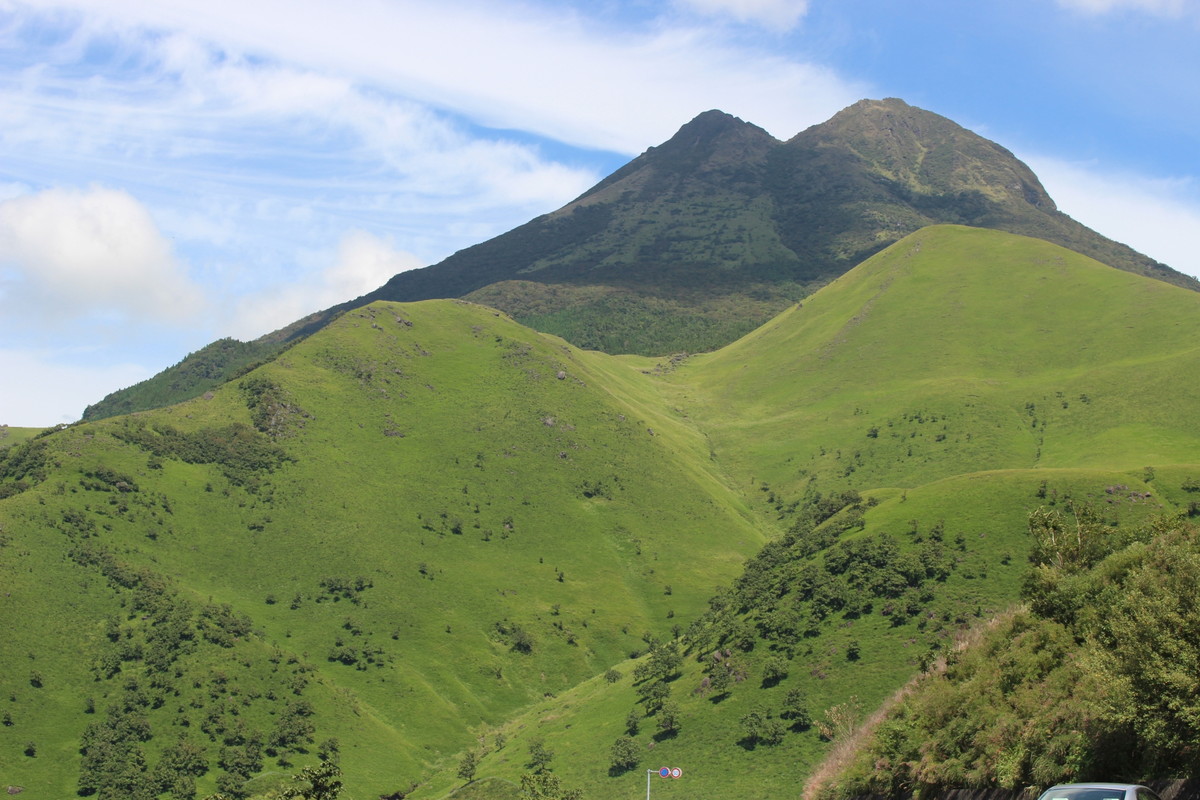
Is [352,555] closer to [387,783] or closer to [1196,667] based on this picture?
[387,783]

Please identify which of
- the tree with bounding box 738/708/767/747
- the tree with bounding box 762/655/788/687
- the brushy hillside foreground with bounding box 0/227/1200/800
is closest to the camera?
the tree with bounding box 738/708/767/747

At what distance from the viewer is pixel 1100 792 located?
23891mm

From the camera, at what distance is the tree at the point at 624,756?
107 m

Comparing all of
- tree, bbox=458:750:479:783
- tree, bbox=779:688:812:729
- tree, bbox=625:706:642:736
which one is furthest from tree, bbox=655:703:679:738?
tree, bbox=458:750:479:783

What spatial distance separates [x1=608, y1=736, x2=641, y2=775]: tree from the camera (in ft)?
351

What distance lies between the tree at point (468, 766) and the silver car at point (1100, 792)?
347 feet

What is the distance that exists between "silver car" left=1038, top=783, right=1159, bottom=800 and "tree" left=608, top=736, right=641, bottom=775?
87.2 meters

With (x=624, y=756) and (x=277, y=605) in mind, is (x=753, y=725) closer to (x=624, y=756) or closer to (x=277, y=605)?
(x=624, y=756)

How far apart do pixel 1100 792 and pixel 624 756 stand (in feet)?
294

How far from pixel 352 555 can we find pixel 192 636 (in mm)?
38060

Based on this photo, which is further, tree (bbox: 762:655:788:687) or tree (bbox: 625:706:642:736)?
tree (bbox: 625:706:642:736)

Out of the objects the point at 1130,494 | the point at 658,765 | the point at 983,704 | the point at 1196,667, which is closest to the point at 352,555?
the point at 658,765

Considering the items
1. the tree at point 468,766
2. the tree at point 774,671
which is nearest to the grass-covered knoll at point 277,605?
the tree at point 468,766

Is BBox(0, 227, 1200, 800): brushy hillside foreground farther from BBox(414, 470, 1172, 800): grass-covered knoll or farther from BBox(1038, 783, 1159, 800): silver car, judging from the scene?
BBox(1038, 783, 1159, 800): silver car
